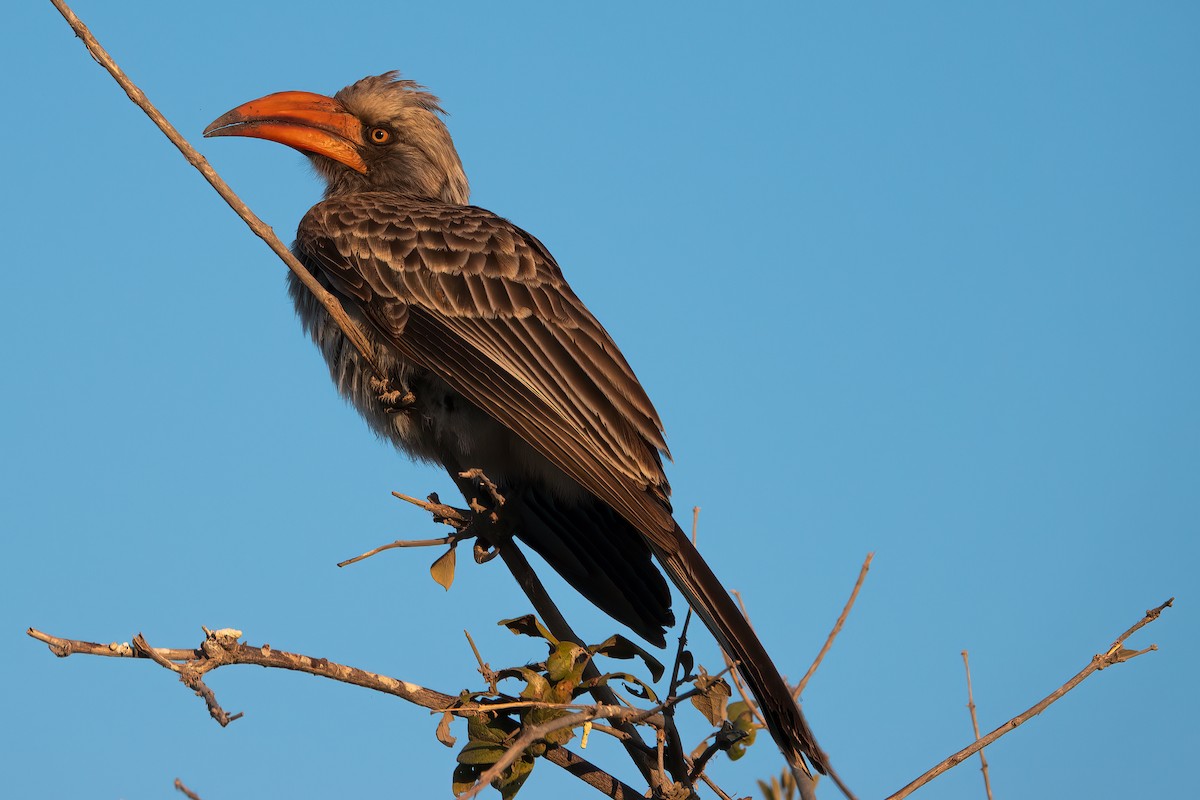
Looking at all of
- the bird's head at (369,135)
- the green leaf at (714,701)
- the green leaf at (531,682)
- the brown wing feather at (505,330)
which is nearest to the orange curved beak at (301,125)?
the bird's head at (369,135)

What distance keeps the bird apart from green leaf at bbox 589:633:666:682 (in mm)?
295

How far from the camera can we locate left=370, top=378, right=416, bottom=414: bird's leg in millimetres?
5301

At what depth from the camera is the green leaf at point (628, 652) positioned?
4132mm

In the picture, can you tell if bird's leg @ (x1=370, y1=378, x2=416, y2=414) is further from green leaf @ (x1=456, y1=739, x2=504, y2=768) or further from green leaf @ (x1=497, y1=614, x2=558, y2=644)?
green leaf @ (x1=456, y1=739, x2=504, y2=768)

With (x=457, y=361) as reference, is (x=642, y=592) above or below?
below

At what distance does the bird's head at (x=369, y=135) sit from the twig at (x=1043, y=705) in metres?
4.37

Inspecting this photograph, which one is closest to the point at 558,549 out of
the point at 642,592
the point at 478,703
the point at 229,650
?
the point at 642,592

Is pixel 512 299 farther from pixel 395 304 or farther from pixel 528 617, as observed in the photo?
pixel 528 617

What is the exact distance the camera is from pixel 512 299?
547 centimetres

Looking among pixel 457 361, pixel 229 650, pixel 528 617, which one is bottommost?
pixel 229 650

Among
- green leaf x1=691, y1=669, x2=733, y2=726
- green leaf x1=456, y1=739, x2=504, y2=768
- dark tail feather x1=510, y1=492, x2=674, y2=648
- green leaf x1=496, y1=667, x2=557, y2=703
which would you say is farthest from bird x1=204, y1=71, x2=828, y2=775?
green leaf x1=456, y1=739, x2=504, y2=768

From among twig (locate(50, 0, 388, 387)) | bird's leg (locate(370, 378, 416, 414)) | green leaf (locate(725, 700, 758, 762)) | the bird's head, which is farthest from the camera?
the bird's head

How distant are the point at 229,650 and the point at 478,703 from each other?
0.76 meters

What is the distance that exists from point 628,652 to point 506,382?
1.35 m
